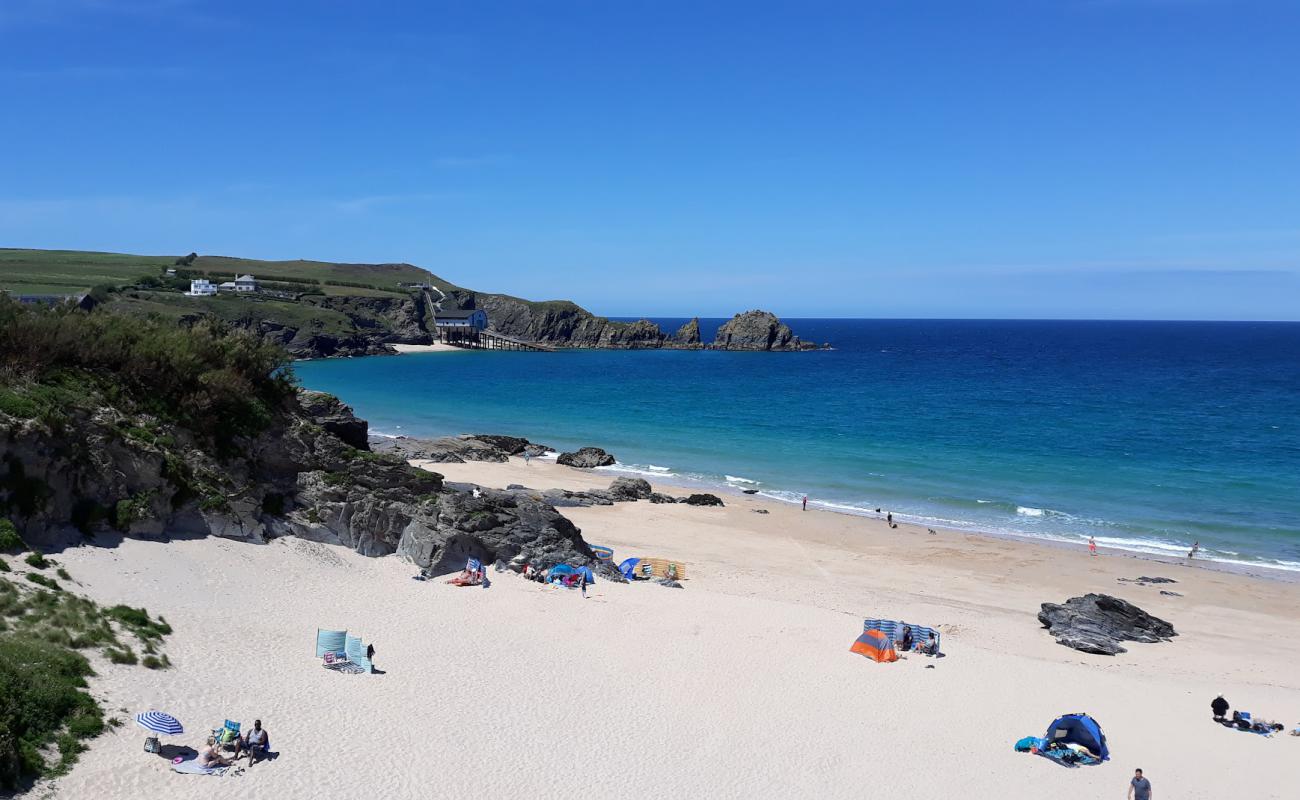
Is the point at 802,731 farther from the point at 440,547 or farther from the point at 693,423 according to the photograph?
the point at 693,423

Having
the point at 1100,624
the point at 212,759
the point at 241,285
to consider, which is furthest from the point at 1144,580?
the point at 241,285

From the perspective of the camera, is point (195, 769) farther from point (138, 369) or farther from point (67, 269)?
point (67, 269)

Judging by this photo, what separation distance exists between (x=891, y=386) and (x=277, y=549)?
7147cm

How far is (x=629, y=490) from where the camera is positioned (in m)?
36.3

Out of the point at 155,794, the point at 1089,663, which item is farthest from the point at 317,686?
the point at 1089,663

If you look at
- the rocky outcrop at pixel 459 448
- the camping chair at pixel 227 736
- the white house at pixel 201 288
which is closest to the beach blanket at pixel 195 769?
the camping chair at pixel 227 736

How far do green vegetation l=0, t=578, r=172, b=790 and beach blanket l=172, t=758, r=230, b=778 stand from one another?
1101 mm

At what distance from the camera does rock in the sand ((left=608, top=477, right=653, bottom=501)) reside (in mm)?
35812

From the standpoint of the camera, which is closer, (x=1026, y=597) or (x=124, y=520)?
(x=124, y=520)

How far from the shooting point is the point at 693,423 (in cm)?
5819

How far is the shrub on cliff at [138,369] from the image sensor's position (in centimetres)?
1705

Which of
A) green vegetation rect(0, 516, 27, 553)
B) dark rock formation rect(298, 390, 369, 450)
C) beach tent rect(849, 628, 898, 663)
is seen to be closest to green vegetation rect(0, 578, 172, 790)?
green vegetation rect(0, 516, 27, 553)

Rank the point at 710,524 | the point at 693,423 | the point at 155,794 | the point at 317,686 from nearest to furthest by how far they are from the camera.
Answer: the point at 155,794 < the point at 317,686 < the point at 710,524 < the point at 693,423

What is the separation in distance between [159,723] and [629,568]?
1415cm
